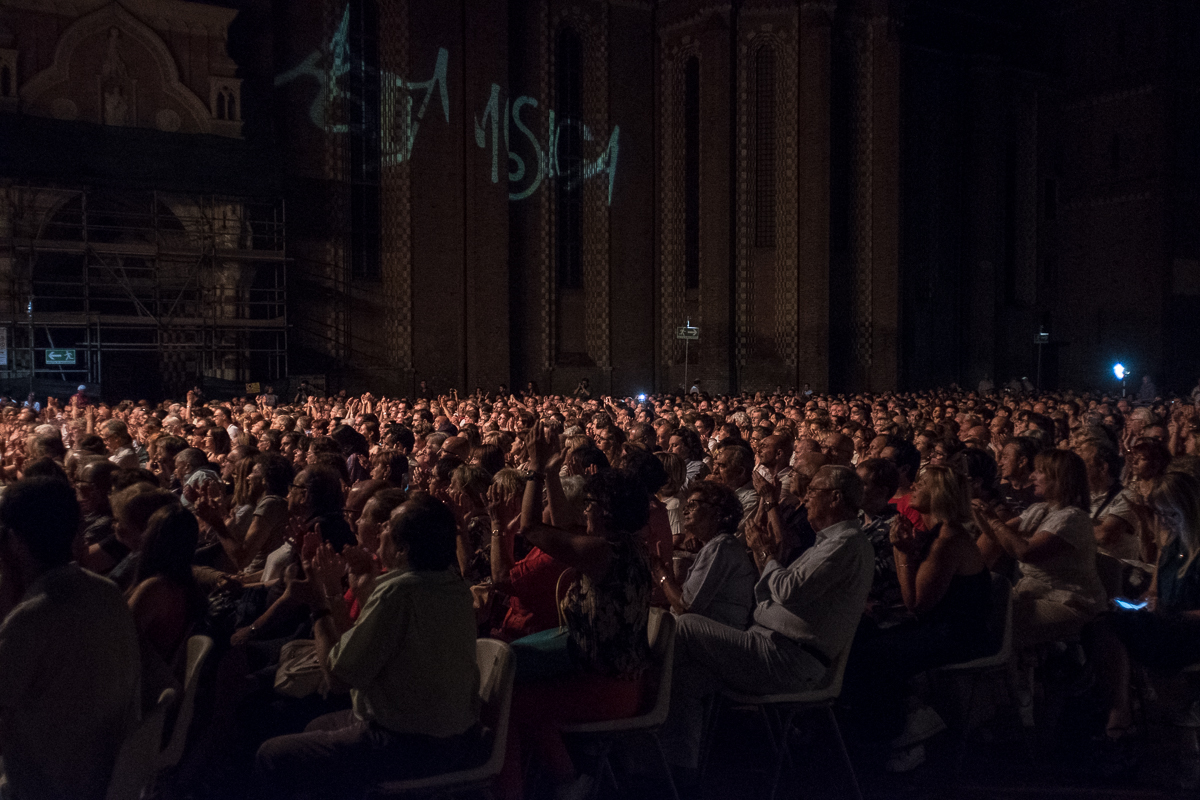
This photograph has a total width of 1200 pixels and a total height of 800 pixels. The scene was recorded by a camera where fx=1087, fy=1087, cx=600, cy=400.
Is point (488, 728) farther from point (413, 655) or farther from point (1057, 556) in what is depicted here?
point (1057, 556)

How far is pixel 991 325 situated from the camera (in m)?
38.3

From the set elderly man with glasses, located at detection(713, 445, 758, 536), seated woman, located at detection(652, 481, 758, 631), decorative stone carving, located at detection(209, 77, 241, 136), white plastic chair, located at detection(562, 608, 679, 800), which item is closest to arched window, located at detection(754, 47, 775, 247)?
decorative stone carving, located at detection(209, 77, 241, 136)

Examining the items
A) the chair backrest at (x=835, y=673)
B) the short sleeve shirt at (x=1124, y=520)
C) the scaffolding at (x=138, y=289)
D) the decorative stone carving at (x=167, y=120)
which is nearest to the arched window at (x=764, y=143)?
the scaffolding at (x=138, y=289)

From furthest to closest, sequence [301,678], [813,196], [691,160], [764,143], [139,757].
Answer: [691,160], [764,143], [813,196], [301,678], [139,757]

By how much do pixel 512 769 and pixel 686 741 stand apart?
3.27 feet

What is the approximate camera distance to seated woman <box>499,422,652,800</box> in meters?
4.27

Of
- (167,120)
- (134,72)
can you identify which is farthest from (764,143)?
(134,72)

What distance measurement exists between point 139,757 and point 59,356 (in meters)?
22.9

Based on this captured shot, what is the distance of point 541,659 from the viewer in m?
4.49

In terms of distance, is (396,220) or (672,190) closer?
(396,220)

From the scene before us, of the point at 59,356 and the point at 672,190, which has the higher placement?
the point at 672,190

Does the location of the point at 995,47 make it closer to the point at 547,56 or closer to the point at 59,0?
the point at 547,56

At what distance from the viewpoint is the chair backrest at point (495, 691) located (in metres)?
3.95

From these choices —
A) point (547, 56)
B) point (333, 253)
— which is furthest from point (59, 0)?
point (547, 56)
